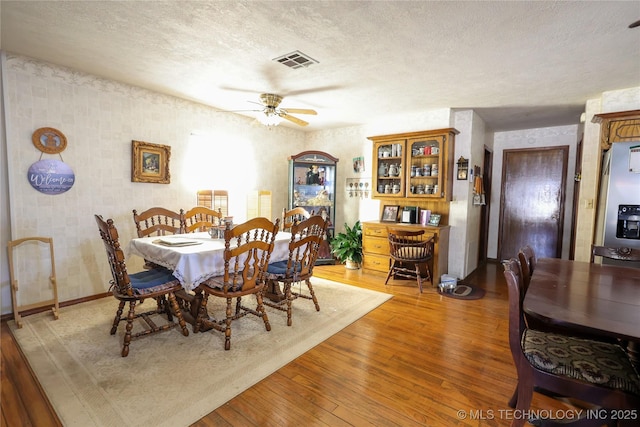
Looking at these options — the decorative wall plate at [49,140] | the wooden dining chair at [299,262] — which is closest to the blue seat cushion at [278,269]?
the wooden dining chair at [299,262]

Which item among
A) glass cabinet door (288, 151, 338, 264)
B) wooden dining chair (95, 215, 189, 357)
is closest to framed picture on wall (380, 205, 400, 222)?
glass cabinet door (288, 151, 338, 264)

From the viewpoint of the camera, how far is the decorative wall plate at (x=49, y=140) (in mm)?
2931

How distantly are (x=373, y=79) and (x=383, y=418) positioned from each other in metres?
3.03

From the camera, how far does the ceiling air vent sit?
8.71ft

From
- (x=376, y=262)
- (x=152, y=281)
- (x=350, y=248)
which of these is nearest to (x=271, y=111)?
(x=152, y=281)

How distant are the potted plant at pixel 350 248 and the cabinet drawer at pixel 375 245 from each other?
0.21 m

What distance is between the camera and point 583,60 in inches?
103

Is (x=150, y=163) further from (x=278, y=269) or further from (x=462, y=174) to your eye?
(x=462, y=174)

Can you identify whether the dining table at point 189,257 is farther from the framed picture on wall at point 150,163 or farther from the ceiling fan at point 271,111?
the ceiling fan at point 271,111

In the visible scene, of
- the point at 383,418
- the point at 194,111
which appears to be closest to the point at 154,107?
the point at 194,111

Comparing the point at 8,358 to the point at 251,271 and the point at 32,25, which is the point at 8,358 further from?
the point at 32,25

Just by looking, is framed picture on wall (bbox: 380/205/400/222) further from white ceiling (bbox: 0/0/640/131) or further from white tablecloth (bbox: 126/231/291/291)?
white tablecloth (bbox: 126/231/291/291)

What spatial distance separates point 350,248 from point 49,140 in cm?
399

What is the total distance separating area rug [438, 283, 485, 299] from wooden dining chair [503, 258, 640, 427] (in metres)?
2.19
